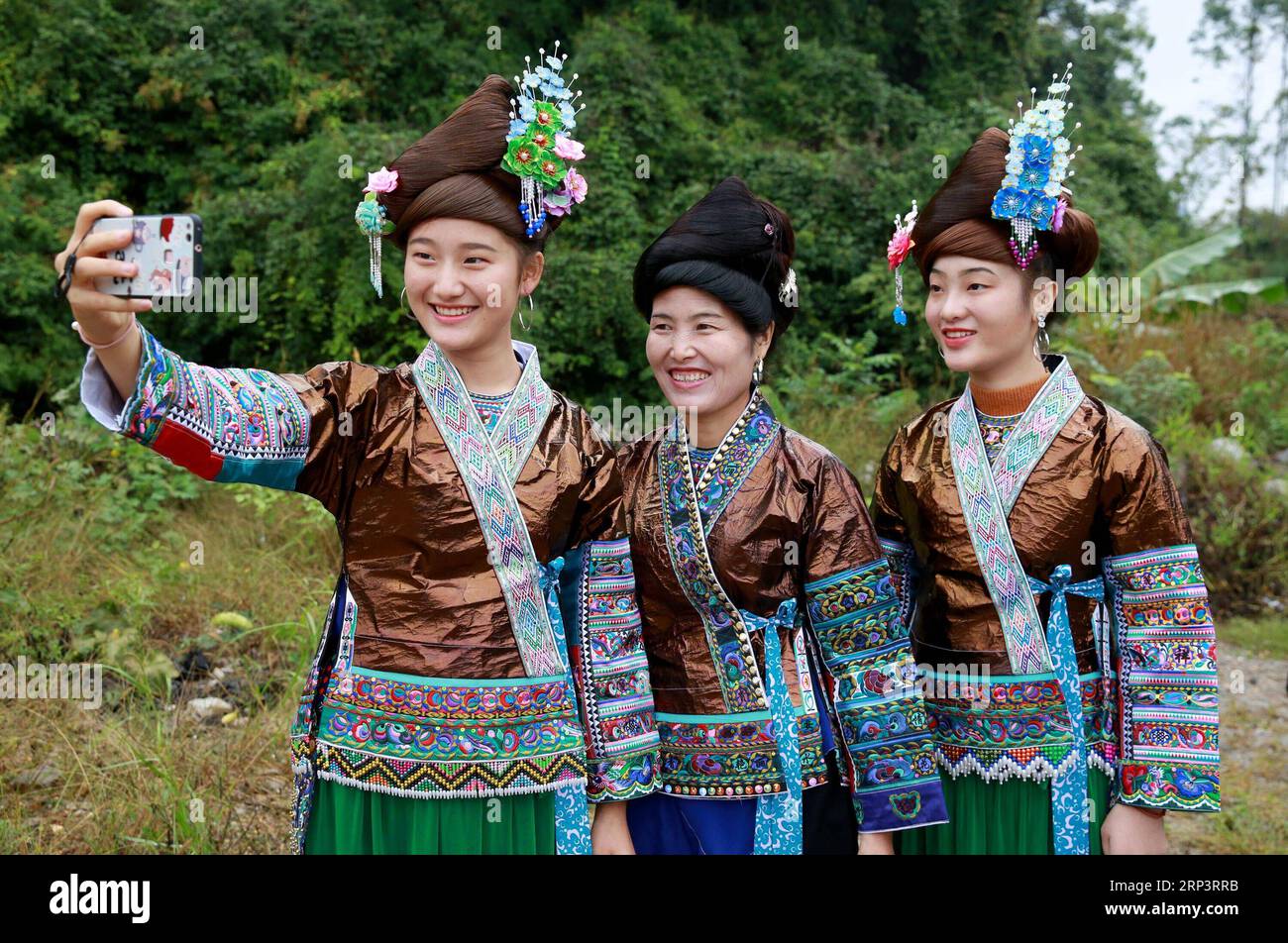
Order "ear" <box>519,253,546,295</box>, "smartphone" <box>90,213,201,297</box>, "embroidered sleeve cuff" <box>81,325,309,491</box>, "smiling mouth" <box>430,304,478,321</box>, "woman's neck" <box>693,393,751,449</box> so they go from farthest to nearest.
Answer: "woman's neck" <box>693,393,751,449</box> → "ear" <box>519,253,546,295</box> → "smiling mouth" <box>430,304,478,321</box> → "embroidered sleeve cuff" <box>81,325,309,491</box> → "smartphone" <box>90,213,201,297</box>

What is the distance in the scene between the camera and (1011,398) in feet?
9.87

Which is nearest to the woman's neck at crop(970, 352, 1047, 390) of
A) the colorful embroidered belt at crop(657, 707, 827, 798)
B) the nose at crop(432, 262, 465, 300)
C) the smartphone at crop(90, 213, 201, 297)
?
the colorful embroidered belt at crop(657, 707, 827, 798)

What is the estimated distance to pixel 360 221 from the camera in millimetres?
2691

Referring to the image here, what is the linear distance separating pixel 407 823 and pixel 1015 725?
142cm

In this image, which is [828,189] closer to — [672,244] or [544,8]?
[544,8]

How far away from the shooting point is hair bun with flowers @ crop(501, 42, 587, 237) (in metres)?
2.64

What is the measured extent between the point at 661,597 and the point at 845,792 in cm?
64

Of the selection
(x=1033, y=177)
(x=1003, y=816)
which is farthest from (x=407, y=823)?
(x=1033, y=177)

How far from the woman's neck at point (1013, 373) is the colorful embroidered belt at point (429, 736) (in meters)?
1.38

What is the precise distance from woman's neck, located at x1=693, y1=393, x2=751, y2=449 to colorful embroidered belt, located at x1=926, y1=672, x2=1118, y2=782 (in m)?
0.81

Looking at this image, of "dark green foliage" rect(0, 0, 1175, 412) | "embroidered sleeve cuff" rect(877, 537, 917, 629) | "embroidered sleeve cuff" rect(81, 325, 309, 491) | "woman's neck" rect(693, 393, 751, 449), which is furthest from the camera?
"dark green foliage" rect(0, 0, 1175, 412)

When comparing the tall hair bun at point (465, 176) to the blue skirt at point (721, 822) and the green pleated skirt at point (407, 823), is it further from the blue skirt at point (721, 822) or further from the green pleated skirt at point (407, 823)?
the blue skirt at point (721, 822)

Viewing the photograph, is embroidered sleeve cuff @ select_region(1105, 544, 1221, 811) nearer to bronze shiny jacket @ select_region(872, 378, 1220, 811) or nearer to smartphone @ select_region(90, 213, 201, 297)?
bronze shiny jacket @ select_region(872, 378, 1220, 811)
